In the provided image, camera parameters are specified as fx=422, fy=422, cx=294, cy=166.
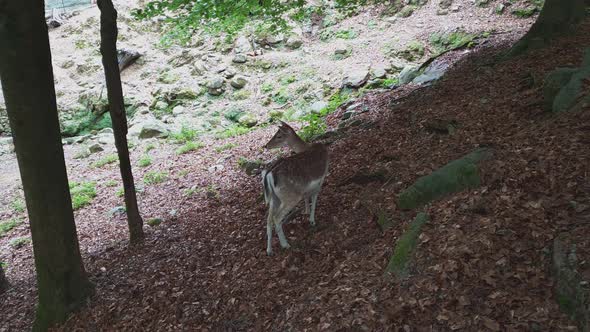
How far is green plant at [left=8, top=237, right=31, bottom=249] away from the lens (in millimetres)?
8625

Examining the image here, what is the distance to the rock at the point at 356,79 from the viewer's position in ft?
47.5

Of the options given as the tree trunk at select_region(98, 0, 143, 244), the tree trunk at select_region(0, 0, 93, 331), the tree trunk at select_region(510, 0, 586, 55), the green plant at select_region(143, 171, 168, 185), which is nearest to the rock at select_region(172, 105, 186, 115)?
the green plant at select_region(143, 171, 168, 185)

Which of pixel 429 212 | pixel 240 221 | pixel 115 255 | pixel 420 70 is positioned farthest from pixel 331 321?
pixel 420 70

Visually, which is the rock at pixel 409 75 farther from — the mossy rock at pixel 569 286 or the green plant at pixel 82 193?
the mossy rock at pixel 569 286

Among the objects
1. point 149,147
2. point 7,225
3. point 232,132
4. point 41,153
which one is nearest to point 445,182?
point 41,153

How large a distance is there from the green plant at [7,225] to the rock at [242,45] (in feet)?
43.5

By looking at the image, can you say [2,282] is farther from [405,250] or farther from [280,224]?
[405,250]

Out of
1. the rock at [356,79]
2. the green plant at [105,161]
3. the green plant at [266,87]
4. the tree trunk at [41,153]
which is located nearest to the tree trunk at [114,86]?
the tree trunk at [41,153]

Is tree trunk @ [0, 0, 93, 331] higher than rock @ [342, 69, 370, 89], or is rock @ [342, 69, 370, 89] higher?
tree trunk @ [0, 0, 93, 331]

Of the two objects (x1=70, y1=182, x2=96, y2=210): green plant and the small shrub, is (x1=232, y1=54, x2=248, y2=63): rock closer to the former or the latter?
the small shrub

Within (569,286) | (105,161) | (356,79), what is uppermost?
(569,286)

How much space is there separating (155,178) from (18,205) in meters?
3.70

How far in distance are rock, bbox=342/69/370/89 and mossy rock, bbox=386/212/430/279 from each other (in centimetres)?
1059

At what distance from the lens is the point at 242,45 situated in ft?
68.5
